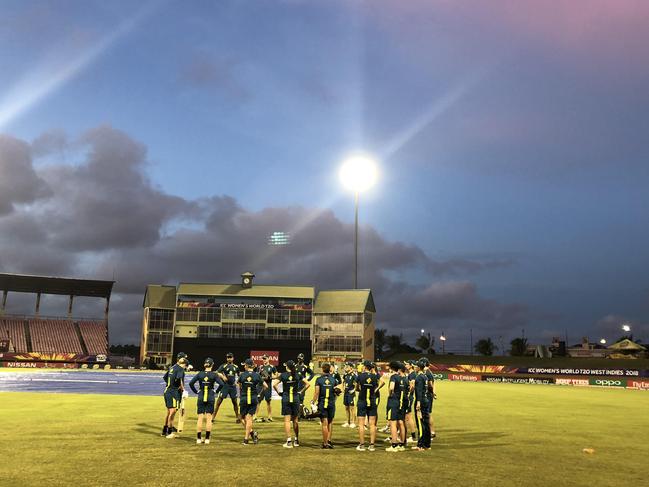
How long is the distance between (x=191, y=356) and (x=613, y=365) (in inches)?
2836

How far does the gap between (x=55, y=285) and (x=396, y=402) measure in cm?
10321

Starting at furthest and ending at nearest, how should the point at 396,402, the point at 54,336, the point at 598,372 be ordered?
the point at 54,336 < the point at 598,372 < the point at 396,402

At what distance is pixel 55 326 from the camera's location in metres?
102

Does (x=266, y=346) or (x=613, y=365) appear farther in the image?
(x=266, y=346)

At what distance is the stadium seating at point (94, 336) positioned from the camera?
99188mm

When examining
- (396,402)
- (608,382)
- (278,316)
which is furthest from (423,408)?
(278,316)

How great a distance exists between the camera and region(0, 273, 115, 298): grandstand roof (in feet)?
327

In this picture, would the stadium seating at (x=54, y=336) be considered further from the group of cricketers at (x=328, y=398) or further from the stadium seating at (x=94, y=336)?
the group of cricketers at (x=328, y=398)

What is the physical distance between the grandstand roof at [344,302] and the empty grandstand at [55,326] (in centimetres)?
4173

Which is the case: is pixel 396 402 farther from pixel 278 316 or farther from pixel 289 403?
pixel 278 316

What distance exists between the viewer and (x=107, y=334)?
342 ft

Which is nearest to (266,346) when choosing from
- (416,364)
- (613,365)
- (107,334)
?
(107,334)

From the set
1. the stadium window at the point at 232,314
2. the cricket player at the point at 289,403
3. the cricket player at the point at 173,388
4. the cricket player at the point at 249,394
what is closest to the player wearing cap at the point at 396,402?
the cricket player at the point at 289,403

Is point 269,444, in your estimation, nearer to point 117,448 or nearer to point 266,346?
point 117,448
